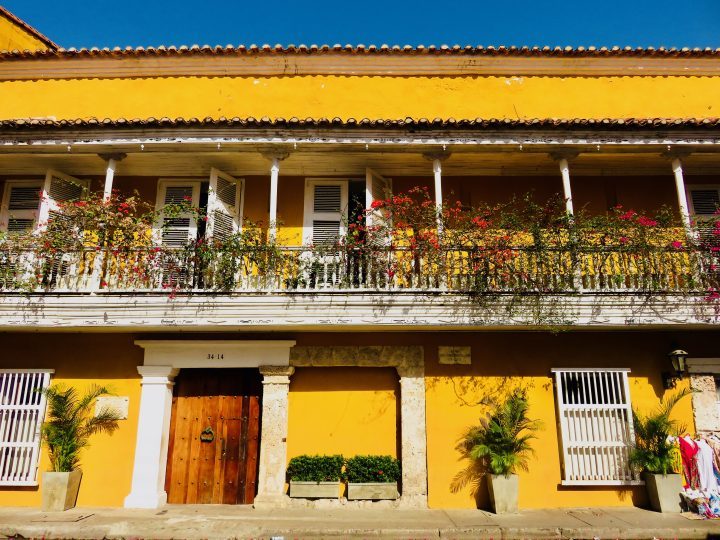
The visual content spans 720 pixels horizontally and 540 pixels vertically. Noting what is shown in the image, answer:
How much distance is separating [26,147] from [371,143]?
576 cm

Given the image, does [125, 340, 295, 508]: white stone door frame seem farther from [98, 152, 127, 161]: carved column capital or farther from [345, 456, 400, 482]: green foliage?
[98, 152, 127, 161]: carved column capital

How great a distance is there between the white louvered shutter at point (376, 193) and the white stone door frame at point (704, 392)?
5667 millimetres

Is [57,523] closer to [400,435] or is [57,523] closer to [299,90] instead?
[400,435]

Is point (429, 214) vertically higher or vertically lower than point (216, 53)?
lower

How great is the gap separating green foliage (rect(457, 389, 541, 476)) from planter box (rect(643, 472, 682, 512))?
1.86 m

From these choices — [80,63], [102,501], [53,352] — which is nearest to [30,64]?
[80,63]

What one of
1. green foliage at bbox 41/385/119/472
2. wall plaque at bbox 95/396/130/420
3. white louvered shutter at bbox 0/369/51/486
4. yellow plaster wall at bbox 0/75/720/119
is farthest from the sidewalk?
yellow plaster wall at bbox 0/75/720/119

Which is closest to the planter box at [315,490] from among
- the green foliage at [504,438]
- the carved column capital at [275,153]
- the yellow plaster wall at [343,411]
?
the yellow plaster wall at [343,411]

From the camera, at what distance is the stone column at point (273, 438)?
8453 mm

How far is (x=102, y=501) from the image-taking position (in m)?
8.59

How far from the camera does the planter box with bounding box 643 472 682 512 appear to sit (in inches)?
317

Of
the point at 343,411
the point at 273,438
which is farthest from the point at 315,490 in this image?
the point at 343,411

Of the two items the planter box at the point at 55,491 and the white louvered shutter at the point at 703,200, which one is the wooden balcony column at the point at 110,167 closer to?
the planter box at the point at 55,491

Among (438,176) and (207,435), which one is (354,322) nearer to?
(438,176)
